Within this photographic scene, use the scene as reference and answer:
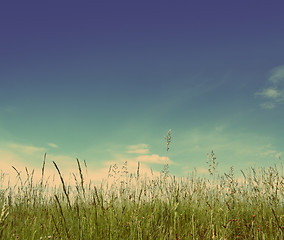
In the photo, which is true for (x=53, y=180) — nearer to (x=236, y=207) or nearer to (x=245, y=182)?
(x=236, y=207)

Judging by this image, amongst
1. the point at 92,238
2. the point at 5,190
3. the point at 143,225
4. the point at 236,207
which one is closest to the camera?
the point at 92,238

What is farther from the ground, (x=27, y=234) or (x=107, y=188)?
(x=107, y=188)

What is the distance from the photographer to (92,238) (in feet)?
9.43

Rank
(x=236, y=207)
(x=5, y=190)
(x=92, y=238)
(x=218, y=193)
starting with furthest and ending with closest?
(x=5, y=190) → (x=218, y=193) → (x=236, y=207) → (x=92, y=238)

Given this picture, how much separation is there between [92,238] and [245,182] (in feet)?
14.6

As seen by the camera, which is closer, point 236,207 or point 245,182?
point 236,207

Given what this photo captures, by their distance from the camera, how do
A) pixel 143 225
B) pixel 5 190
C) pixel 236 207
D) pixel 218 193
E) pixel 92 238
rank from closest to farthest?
pixel 92 238
pixel 143 225
pixel 236 207
pixel 218 193
pixel 5 190

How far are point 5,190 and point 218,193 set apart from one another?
5451mm

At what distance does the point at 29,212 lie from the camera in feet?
15.0

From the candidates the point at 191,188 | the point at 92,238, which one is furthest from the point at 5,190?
the point at 191,188

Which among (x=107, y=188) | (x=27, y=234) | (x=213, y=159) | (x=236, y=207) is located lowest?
(x=27, y=234)

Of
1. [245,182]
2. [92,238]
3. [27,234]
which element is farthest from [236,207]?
[27,234]

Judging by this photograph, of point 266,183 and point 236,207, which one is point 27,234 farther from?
point 266,183

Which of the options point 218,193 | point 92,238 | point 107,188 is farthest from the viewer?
point 218,193
